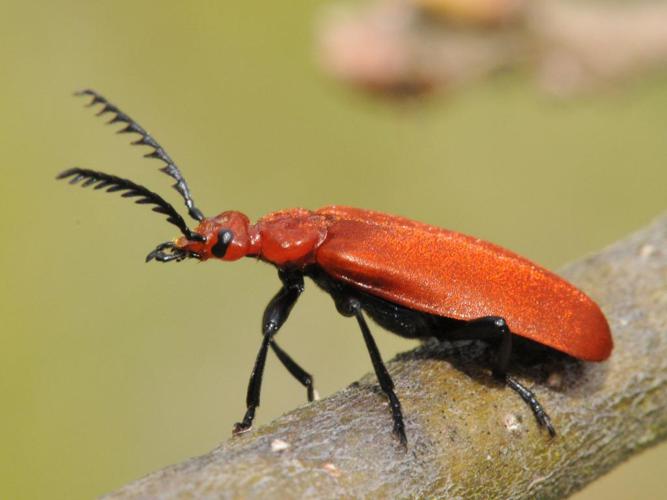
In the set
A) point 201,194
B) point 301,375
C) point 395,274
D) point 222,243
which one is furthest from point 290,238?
point 201,194

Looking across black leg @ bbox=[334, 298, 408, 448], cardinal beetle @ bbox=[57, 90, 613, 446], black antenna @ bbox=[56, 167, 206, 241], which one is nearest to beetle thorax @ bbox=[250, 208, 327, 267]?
cardinal beetle @ bbox=[57, 90, 613, 446]

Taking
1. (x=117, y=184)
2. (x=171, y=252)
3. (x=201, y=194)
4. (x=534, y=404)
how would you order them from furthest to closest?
1. (x=201, y=194)
2. (x=171, y=252)
3. (x=117, y=184)
4. (x=534, y=404)

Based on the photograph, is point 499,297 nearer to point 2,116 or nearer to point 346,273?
point 346,273

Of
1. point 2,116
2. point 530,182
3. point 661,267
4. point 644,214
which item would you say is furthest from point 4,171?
point 661,267

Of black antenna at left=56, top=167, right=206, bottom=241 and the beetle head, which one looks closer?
black antenna at left=56, top=167, right=206, bottom=241

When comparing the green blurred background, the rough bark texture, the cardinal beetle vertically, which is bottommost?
the rough bark texture

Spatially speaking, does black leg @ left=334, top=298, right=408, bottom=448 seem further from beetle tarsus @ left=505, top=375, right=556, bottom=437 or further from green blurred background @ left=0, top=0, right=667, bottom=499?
green blurred background @ left=0, top=0, right=667, bottom=499

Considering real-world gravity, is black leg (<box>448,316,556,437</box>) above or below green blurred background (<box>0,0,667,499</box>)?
below

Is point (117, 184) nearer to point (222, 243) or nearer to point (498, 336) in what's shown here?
point (222, 243)

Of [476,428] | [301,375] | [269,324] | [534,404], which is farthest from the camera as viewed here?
[301,375]
